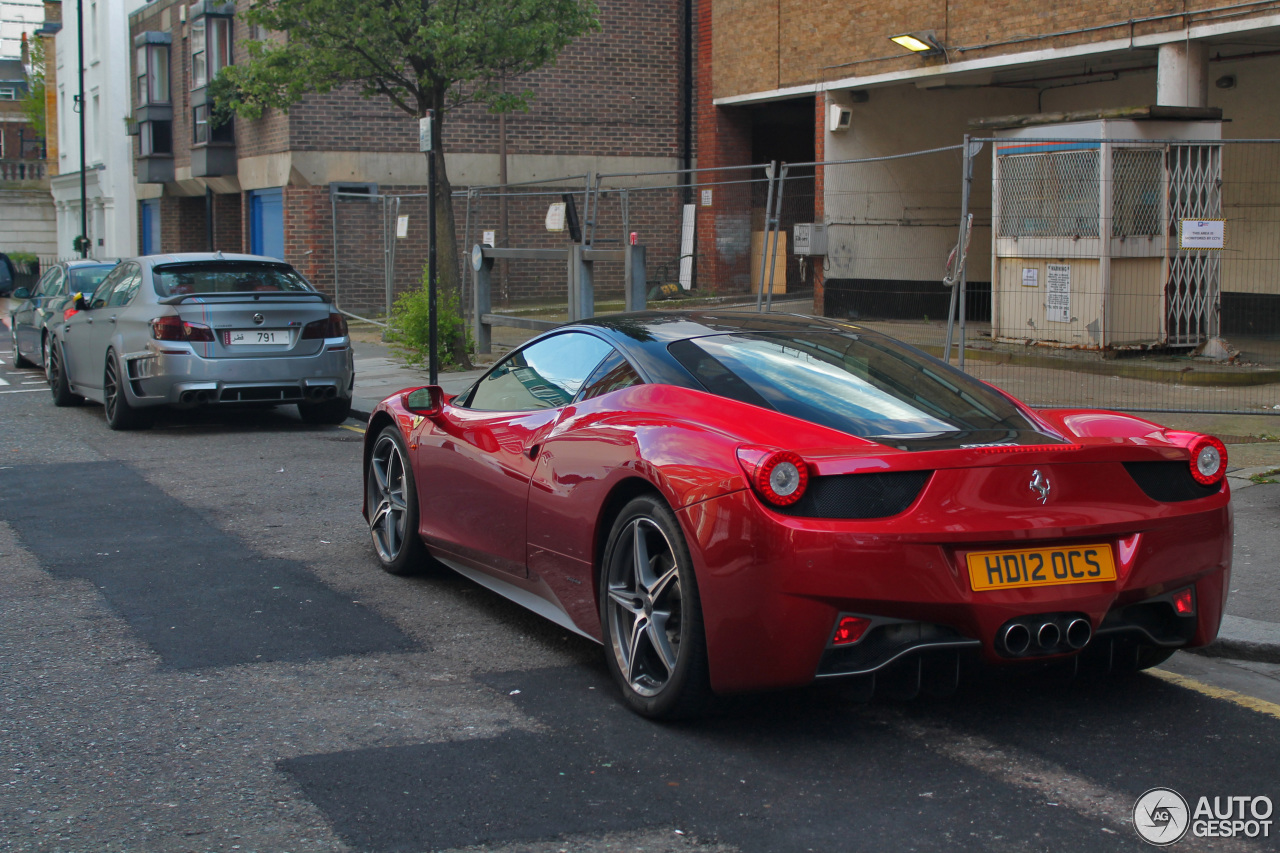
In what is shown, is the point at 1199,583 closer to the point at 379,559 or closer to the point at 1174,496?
the point at 1174,496

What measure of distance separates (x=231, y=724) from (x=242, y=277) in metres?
8.25

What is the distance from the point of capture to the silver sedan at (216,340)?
11.4m

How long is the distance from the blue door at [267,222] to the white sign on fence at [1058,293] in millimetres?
16832

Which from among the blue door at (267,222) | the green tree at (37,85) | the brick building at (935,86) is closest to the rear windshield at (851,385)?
the brick building at (935,86)

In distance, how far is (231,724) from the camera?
4375 mm

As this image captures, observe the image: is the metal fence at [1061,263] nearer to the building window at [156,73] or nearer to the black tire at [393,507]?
the black tire at [393,507]

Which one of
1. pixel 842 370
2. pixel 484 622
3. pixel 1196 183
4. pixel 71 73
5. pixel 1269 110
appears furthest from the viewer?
pixel 71 73

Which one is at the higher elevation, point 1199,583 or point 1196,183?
point 1196,183

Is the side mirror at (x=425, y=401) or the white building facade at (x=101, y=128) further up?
the white building facade at (x=101, y=128)

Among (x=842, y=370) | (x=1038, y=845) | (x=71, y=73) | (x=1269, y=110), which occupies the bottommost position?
(x=1038, y=845)

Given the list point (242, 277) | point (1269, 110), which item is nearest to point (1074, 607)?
point (242, 277)

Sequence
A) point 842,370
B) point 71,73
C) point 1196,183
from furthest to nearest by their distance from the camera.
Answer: point 71,73 → point 1196,183 → point 842,370

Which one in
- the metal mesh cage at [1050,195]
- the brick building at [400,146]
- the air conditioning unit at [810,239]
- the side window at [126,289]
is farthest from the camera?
the brick building at [400,146]

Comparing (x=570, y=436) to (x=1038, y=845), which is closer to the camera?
(x=1038, y=845)
